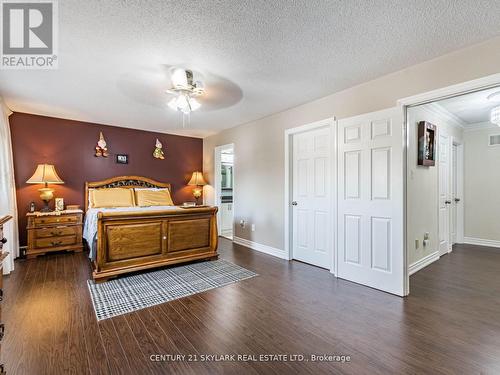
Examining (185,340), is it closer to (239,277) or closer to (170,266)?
(239,277)

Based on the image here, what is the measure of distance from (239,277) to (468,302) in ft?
7.93

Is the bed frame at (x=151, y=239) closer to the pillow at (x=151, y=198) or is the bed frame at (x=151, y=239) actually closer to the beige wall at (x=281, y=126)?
the beige wall at (x=281, y=126)

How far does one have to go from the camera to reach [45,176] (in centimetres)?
407

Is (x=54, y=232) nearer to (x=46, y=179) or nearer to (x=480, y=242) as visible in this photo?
(x=46, y=179)

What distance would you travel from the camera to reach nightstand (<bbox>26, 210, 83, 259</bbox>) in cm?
393

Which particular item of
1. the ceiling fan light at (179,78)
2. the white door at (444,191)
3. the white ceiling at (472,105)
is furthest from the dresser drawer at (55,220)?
the white door at (444,191)

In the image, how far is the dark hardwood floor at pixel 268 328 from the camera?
162cm

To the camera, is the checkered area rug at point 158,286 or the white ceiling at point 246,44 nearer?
the white ceiling at point 246,44

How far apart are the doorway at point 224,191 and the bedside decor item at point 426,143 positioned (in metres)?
3.27

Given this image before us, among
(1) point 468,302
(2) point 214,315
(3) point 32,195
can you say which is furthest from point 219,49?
(3) point 32,195

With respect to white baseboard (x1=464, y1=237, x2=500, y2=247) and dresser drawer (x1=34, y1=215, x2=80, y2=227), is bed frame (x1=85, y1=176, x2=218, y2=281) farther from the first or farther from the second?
white baseboard (x1=464, y1=237, x2=500, y2=247)

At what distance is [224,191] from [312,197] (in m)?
2.85

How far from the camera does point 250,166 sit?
4.73m

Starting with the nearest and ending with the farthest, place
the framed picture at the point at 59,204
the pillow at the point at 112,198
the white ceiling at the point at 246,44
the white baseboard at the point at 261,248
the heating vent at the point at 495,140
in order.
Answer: the white ceiling at the point at 246,44 → the white baseboard at the point at 261,248 → the framed picture at the point at 59,204 → the pillow at the point at 112,198 → the heating vent at the point at 495,140
